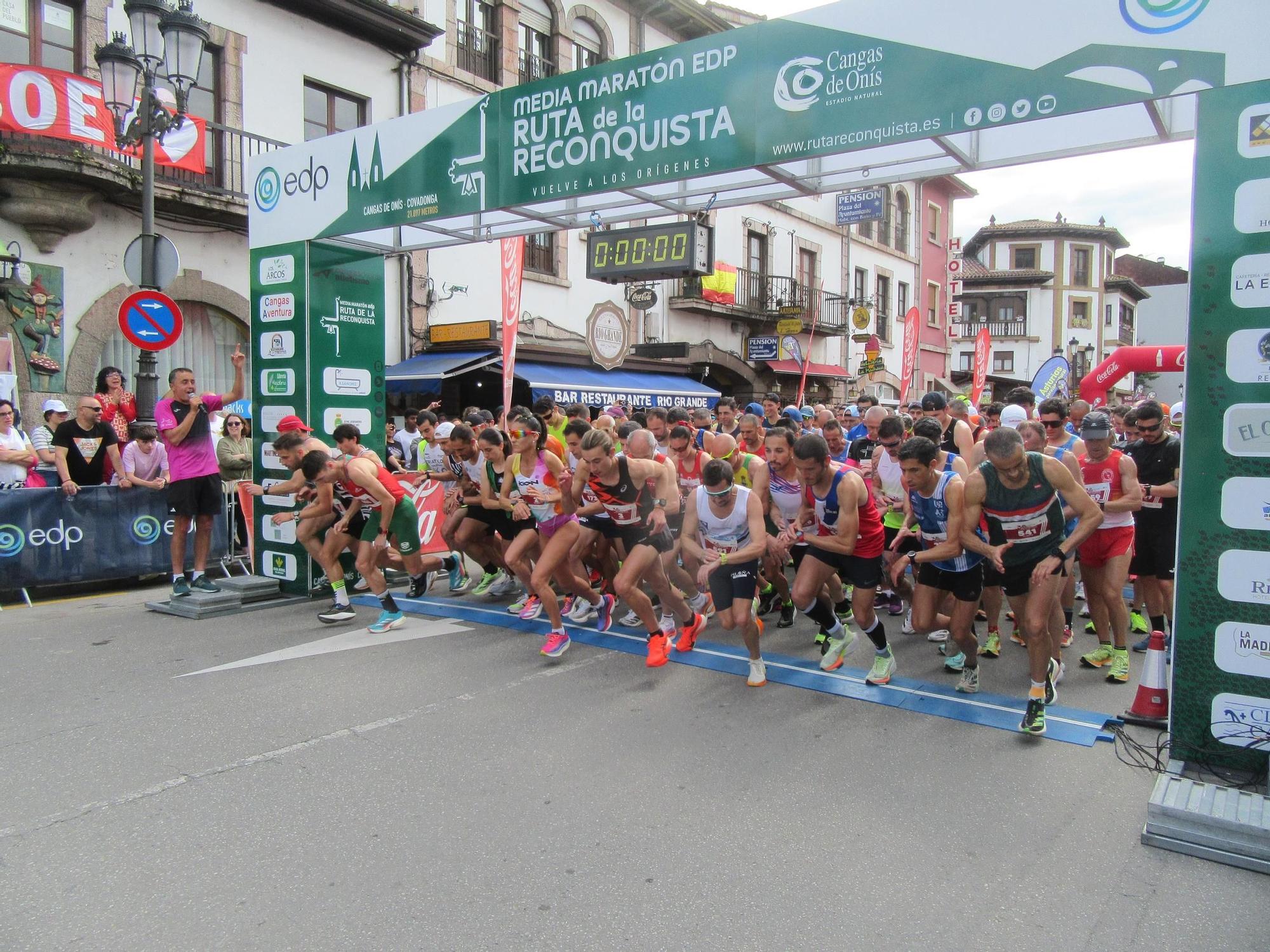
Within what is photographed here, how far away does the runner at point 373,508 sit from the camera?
7430 mm

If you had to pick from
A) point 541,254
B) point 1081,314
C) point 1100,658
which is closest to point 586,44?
point 541,254

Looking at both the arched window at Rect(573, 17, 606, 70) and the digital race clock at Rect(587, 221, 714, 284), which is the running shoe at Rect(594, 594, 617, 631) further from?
the arched window at Rect(573, 17, 606, 70)

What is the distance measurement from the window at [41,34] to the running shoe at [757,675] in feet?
41.5

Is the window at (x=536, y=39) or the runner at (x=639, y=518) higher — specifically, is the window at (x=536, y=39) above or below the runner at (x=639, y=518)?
above

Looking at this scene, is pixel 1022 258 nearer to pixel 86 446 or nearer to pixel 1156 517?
pixel 1156 517

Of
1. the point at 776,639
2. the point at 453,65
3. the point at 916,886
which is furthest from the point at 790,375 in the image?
the point at 916,886

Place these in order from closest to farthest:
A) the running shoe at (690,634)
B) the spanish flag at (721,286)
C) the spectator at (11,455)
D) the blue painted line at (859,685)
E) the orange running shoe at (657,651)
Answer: the blue painted line at (859,685) → the orange running shoe at (657,651) → the running shoe at (690,634) → the spectator at (11,455) → the spanish flag at (721,286)

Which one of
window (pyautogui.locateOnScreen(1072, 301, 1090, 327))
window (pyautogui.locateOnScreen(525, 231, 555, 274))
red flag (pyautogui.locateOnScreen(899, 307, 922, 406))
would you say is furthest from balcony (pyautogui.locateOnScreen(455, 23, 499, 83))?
window (pyautogui.locateOnScreen(1072, 301, 1090, 327))

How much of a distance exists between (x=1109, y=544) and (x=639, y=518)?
11.7ft

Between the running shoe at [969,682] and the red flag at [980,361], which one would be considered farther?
the red flag at [980,361]

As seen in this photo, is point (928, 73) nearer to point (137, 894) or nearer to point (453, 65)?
point (137, 894)

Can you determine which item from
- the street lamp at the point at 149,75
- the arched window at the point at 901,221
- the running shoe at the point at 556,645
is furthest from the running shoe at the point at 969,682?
the arched window at the point at 901,221

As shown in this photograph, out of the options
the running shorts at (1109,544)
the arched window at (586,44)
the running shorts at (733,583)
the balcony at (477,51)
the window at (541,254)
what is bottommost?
the running shorts at (733,583)

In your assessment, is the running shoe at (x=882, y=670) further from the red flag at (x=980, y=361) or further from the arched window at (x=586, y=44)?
the arched window at (x=586, y=44)
